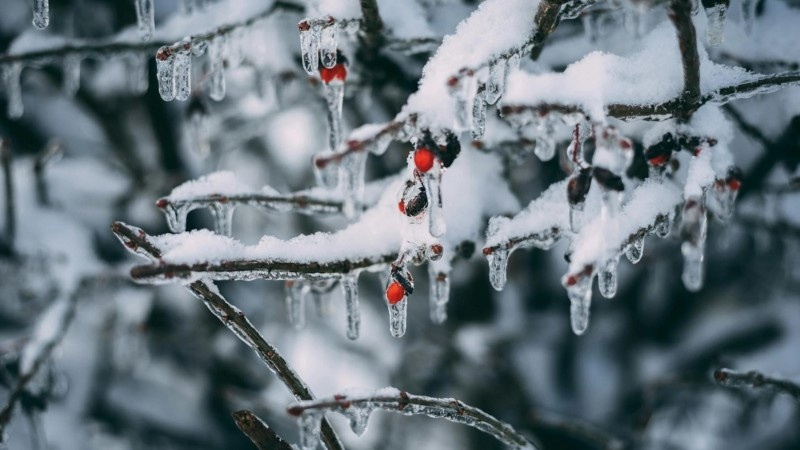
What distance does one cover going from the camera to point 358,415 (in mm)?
1302

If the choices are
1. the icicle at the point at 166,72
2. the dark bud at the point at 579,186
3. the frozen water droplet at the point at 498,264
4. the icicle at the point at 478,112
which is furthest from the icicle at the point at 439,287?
the icicle at the point at 166,72

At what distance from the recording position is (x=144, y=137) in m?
4.18

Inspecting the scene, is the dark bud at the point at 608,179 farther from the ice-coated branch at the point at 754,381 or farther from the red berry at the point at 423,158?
the ice-coated branch at the point at 754,381

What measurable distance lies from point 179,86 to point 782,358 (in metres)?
3.20

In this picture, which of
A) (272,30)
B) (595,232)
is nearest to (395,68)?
(272,30)

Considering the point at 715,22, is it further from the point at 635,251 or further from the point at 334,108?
the point at 334,108

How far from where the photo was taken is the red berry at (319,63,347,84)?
1.60 m

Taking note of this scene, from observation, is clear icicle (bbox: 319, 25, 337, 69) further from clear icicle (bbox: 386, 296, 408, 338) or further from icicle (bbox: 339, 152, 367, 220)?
clear icicle (bbox: 386, 296, 408, 338)

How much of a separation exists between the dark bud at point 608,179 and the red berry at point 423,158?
30 centimetres

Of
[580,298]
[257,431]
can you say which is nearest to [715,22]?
[580,298]

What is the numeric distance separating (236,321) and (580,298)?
713mm

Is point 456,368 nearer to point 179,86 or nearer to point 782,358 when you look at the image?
point 782,358

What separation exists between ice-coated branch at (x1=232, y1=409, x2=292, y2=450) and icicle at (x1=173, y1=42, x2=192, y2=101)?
0.79m

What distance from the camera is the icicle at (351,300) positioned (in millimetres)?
1503
